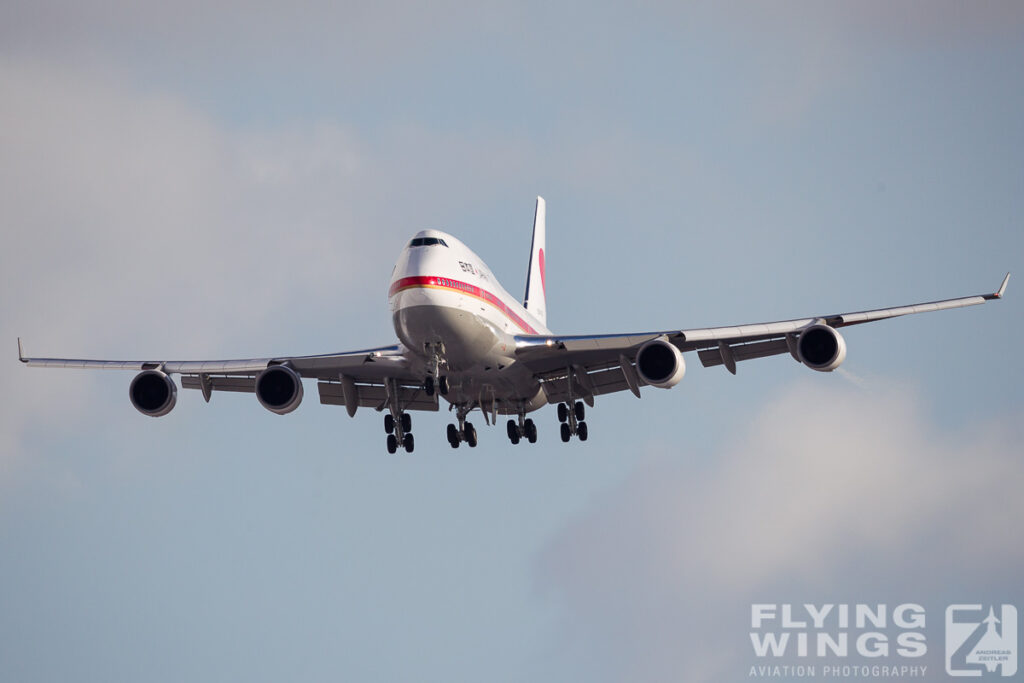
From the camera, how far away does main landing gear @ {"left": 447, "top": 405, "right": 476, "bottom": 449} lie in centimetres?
4659

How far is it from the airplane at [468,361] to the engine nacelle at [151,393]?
0.03 metres

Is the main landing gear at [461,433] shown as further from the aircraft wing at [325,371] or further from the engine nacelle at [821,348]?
the engine nacelle at [821,348]

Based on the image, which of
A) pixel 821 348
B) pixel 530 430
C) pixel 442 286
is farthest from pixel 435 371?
pixel 821 348

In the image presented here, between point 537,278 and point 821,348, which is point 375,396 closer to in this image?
point 821,348

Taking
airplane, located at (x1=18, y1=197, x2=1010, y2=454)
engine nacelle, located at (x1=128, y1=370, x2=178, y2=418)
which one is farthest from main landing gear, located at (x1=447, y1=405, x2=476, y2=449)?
engine nacelle, located at (x1=128, y1=370, x2=178, y2=418)

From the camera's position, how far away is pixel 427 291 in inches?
1571

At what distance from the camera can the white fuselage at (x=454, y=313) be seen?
40.1m

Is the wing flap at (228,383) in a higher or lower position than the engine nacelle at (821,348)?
higher

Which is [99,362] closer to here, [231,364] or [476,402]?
[231,364]

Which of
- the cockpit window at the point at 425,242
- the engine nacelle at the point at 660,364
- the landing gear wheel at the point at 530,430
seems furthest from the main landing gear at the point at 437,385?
the landing gear wheel at the point at 530,430

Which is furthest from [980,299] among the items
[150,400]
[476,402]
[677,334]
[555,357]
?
[150,400]

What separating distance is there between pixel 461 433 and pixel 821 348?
12.0 metres

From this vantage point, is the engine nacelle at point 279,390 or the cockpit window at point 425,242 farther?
Answer: the engine nacelle at point 279,390

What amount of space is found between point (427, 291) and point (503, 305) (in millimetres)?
4839
